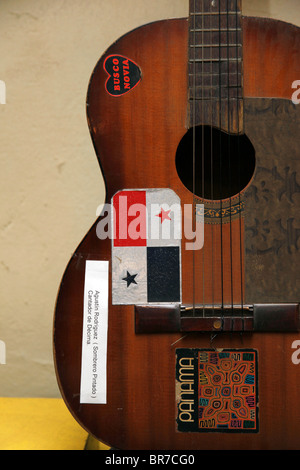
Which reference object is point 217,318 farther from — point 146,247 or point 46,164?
point 46,164

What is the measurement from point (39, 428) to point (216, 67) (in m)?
0.89

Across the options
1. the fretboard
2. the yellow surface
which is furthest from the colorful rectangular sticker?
the fretboard

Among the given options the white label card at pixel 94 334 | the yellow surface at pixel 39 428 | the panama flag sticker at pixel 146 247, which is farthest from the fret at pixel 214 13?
the yellow surface at pixel 39 428

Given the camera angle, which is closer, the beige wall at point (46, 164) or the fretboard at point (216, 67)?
the fretboard at point (216, 67)

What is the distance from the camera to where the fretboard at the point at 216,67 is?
2.90 ft

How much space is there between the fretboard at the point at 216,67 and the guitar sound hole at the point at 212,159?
0.04 m

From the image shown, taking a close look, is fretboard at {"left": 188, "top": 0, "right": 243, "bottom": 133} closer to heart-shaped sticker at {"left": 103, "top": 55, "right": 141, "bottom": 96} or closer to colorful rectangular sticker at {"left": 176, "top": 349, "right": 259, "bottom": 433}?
heart-shaped sticker at {"left": 103, "top": 55, "right": 141, "bottom": 96}

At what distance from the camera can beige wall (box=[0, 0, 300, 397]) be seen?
126 centimetres

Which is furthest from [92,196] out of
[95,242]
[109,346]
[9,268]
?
[109,346]

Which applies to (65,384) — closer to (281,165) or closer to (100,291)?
(100,291)

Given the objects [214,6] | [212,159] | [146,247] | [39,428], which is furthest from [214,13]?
[39,428]

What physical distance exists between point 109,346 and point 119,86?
20.1 inches

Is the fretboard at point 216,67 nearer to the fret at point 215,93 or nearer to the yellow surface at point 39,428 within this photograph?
the fret at point 215,93

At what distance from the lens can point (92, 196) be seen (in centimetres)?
127
